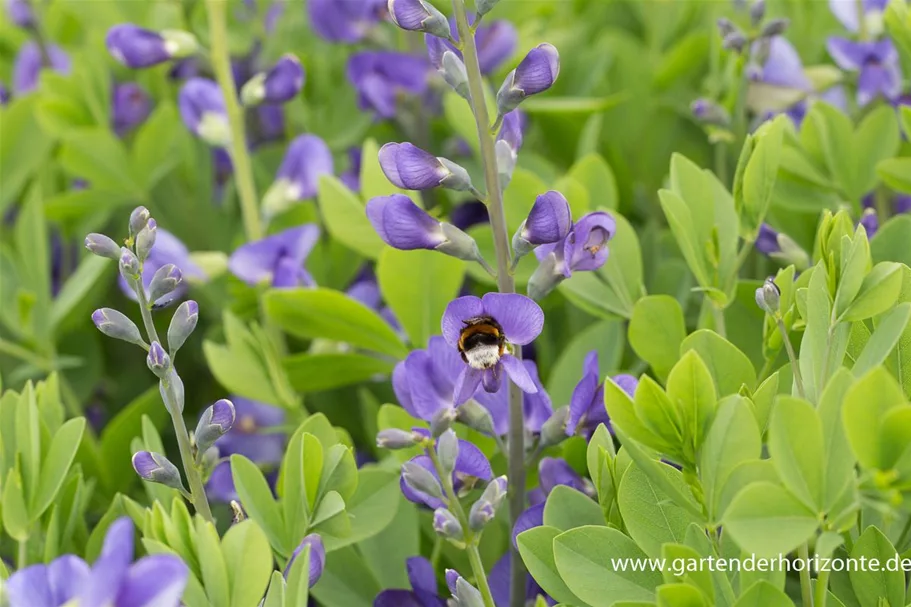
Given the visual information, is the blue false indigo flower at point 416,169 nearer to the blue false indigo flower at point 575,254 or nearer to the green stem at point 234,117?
the blue false indigo flower at point 575,254

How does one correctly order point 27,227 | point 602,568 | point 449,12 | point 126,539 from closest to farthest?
point 126,539 → point 602,568 → point 27,227 → point 449,12

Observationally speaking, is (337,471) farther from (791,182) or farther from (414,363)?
(791,182)

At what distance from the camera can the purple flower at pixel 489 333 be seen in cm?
67

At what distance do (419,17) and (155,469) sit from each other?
1.17ft

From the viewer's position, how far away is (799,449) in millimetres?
520

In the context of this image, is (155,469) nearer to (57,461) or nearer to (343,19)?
(57,461)

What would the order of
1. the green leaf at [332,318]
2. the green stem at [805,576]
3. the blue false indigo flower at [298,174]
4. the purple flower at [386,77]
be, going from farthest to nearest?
the purple flower at [386,77] < the blue false indigo flower at [298,174] < the green leaf at [332,318] < the green stem at [805,576]

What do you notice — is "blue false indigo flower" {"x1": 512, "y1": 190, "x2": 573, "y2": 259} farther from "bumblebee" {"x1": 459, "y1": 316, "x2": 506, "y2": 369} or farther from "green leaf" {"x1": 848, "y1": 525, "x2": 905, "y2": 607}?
"green leaf" {"x1": 848, "y1": 525, "x2": 905, "y2": 607}

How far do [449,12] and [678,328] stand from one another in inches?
26.5

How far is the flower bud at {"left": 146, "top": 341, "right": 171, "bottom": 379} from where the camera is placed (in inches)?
25.1

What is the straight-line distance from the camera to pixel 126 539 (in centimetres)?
45

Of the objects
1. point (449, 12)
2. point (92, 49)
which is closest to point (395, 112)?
point (449, 12)

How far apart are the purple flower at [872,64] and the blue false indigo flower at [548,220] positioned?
1.89 ft

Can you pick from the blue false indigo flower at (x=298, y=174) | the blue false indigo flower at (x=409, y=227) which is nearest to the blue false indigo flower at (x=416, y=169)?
the blue false indigo flower at (x=409, y=227)
